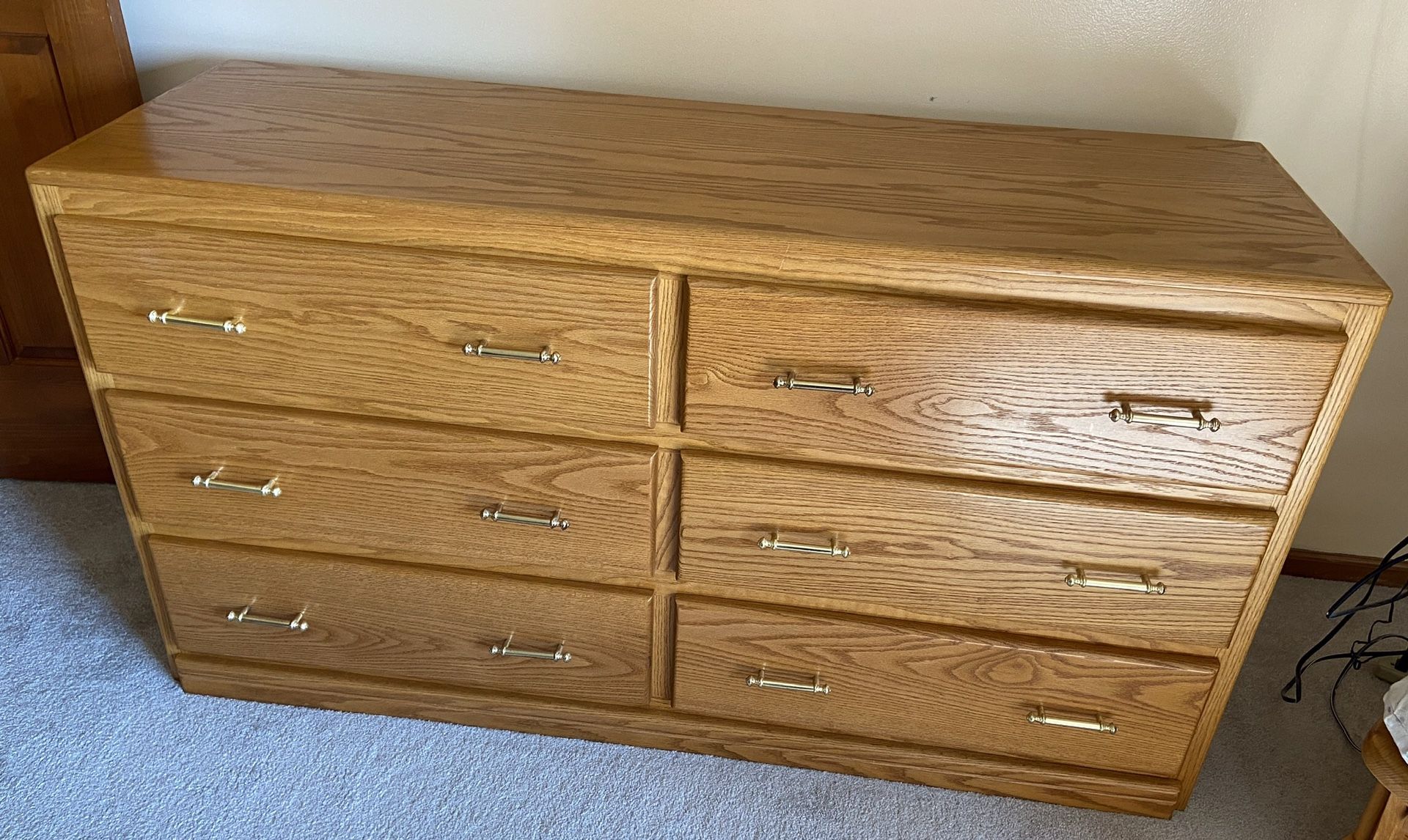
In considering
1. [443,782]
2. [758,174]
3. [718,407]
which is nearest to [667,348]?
[718,407]

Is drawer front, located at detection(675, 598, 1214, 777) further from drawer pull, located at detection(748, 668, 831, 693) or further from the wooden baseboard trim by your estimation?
the wooden baseboard trim

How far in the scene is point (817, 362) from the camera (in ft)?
3.50

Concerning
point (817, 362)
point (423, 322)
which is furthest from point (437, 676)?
point (817, 362)

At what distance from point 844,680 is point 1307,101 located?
3.34 feet

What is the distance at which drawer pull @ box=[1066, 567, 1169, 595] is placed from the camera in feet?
3.74

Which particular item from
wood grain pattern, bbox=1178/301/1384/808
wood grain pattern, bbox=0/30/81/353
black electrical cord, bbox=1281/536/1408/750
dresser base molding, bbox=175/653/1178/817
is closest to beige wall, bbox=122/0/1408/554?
wood grain pattern, bbox=0/30/81/353

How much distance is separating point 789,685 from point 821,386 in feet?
1.41

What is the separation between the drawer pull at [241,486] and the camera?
4.07 ft

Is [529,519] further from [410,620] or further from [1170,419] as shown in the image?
[1170,419]

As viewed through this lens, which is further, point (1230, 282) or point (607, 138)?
point (607, 138)

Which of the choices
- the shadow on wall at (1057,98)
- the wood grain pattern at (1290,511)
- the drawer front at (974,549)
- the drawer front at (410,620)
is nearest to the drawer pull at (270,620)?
the drawer front at (410,620)

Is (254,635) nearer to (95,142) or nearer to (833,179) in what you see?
(95,142)

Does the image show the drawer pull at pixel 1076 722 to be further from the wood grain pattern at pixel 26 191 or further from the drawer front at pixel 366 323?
the wood grain pattern at pixel 26 191

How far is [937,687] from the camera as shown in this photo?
1270 millimetres
